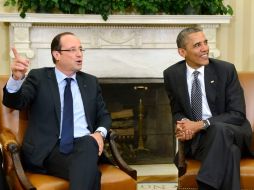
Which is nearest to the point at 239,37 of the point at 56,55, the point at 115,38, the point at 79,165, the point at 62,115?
the point at 115,38

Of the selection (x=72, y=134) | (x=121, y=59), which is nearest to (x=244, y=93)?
(x=72, y=134)

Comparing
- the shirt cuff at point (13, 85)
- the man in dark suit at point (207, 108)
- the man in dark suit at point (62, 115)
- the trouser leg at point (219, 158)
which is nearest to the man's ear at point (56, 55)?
the man in dark suit at point (62, 115)

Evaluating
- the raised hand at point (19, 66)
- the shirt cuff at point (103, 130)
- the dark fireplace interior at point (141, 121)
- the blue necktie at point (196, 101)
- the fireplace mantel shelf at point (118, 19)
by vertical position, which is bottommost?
the dark fireplace interior at point (141, 121)

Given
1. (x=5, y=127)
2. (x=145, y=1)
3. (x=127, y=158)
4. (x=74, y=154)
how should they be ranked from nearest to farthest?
(x=74, y=154) → (x=5, y=127) → (x=145, y=1) → (x=127, y=158)

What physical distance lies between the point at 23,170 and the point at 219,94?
1.30 metres

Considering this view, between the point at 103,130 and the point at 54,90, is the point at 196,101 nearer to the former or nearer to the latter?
the point at 103,130

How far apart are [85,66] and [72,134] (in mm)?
1742

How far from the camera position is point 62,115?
281 cm

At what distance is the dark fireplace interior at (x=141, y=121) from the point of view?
4.67 meters

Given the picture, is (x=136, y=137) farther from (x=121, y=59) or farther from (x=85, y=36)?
(x=85, y=36)

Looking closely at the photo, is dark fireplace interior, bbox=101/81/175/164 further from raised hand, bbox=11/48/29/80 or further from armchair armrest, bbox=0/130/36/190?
raised hand, bbox=11/48/29/80

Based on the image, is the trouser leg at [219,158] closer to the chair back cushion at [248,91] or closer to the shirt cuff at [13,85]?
the chair back cushion at [248,91]

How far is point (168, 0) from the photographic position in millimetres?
4289

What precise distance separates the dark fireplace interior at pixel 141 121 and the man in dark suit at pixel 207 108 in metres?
1.50
